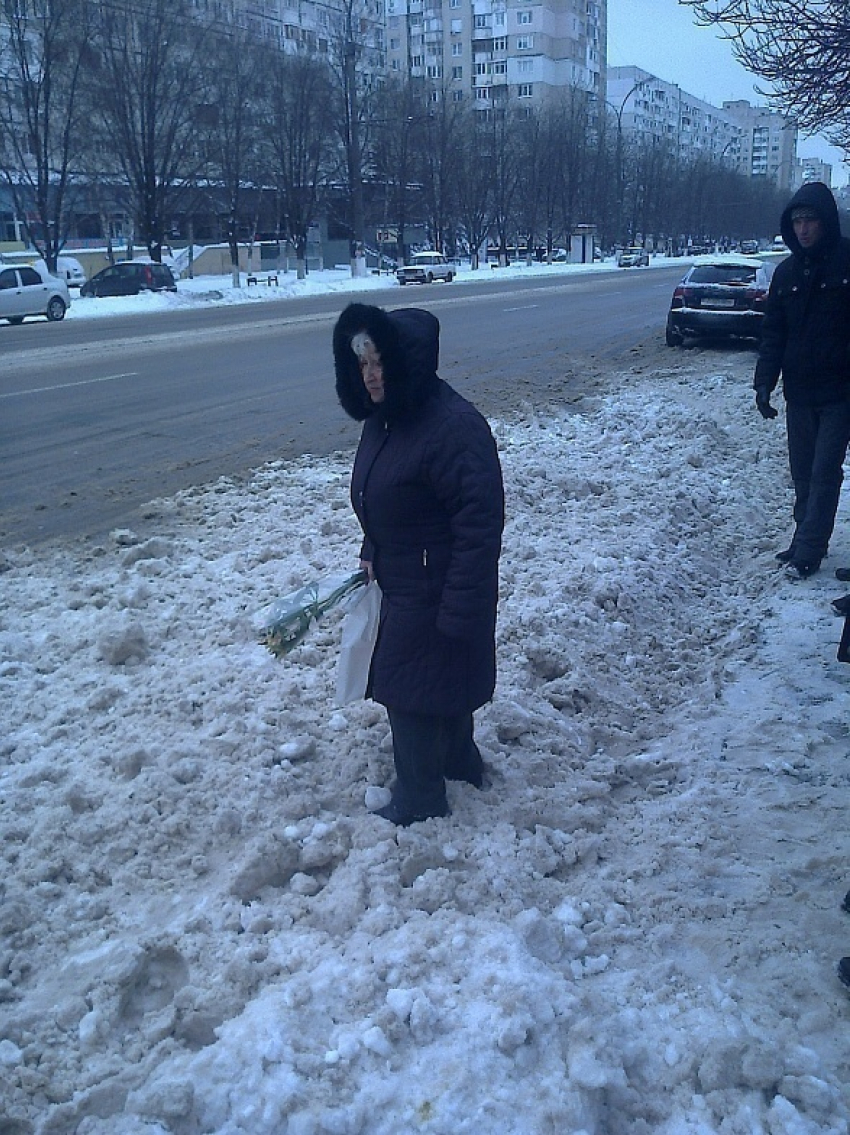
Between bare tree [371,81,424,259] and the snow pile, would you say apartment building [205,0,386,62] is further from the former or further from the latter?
the snow pile

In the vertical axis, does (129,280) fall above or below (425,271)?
above

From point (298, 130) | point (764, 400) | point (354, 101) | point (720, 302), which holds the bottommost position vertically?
point (720, 302)

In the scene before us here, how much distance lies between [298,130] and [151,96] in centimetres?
1094

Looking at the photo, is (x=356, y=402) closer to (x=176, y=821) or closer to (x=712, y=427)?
(x=176, y=821)

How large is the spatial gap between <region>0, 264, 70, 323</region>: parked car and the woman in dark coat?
25709mm

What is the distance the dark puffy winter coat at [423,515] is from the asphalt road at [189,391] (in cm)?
414

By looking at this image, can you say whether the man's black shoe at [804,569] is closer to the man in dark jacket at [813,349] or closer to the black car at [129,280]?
the man in dark jacket at [813,349]

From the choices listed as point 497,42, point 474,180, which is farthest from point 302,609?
point 497,42

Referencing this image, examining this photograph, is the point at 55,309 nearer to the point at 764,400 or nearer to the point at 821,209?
the point at 764,400

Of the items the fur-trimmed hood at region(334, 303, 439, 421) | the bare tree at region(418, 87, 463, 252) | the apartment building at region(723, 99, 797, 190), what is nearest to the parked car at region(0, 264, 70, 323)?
the fur-trimmed hood at region(334, 303, 439, 421)

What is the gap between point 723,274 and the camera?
1784 centimetres

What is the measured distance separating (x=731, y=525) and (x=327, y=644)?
11.2 ft

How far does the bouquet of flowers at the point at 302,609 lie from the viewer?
3.50 meters

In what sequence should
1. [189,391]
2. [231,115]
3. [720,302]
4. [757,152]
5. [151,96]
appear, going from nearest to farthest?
[189,391] → [720,302] → [151,96] → [231,115] → [757,152]
